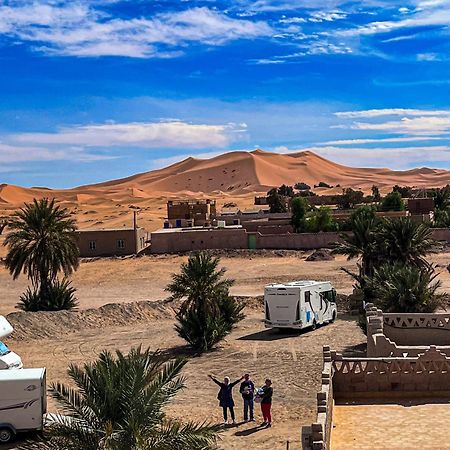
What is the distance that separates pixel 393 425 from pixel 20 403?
9292 millimetres

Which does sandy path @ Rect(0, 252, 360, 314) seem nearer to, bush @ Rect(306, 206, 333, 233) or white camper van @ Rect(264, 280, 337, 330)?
bush @ Rect(306, 206, 333, 233)

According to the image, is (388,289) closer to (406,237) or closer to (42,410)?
(406,237)

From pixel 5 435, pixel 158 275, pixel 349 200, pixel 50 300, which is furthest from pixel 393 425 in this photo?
pixel 349 200

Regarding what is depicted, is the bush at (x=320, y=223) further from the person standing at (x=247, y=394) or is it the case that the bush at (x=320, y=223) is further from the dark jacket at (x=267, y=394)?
the dark jacket at (x=267, y=394)

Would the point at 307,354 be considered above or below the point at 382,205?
below

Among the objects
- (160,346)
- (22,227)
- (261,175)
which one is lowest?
(160,346)

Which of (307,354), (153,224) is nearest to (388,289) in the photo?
(307,354)

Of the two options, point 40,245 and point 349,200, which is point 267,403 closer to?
point 40,245

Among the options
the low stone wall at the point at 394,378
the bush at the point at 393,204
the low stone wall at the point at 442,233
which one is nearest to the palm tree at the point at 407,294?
the low stone wall at the point at 394,378

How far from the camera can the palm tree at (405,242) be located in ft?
105

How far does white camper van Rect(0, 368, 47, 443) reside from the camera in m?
17.0

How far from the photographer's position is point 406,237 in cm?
3219

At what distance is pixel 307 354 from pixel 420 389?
14030 mm

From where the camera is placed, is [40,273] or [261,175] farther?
[261,175]
